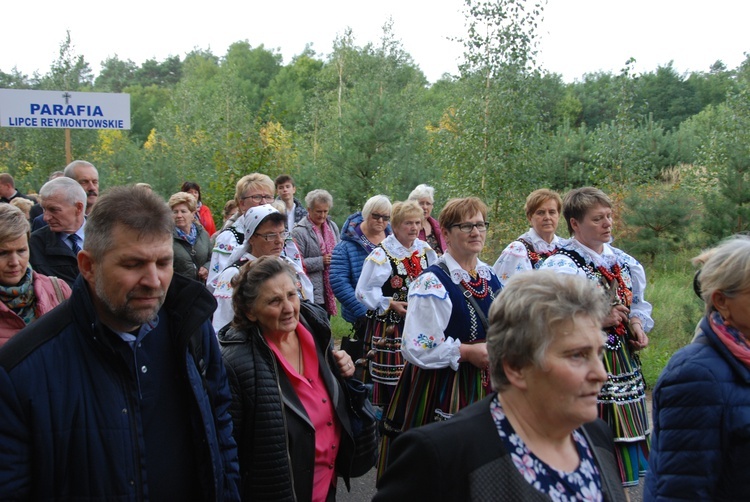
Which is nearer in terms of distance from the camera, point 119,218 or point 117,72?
point 119,218

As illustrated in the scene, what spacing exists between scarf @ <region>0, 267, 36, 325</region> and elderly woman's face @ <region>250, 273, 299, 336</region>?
1.10 metres

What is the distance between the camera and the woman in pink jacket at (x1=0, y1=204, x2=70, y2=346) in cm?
329

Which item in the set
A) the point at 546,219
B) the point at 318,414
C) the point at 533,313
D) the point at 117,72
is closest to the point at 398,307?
the point at 546,219

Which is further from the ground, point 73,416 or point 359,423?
point 73,416

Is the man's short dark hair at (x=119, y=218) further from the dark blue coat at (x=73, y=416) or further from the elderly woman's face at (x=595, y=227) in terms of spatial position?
the elderly woman's face at (x=595, y=227)

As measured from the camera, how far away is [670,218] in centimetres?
1195

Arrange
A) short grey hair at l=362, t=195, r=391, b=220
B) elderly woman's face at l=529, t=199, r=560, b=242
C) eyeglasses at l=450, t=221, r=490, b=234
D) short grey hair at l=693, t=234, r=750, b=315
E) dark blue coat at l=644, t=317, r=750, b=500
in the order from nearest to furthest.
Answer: dark blue coat at l=644, t=317, r=750, b=500 < short grey hair at l=693, t=234, r=750, b=315 < eyeglasses at l=450, t=221, r=490, b=234 < elderly woman's face at l=529, t=199, r=560, b=242 < short grey hair at l=362, t=195, r=391, b=220

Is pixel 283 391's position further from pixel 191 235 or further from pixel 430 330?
pixel 191 235

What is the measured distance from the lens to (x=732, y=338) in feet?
8.37

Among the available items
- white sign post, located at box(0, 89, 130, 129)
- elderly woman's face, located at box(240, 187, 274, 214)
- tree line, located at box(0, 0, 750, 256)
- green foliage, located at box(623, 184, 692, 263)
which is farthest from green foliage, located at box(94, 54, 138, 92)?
elderly woman's face, located at box(240, 187, 274, 214)

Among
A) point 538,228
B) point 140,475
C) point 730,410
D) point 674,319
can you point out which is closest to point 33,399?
point 140,475

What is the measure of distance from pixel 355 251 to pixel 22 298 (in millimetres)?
3425

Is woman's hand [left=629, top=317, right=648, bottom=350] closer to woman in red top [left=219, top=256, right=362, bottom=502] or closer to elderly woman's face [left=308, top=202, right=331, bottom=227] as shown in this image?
woman in red top [left=219, top=256, right=362, bottom=502]

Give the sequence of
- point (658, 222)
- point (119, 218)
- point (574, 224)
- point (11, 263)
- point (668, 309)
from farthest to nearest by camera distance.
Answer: point (658, 222) → point (668, 309) → point (574, 224) → point (11, 263) → point (119, 218)
